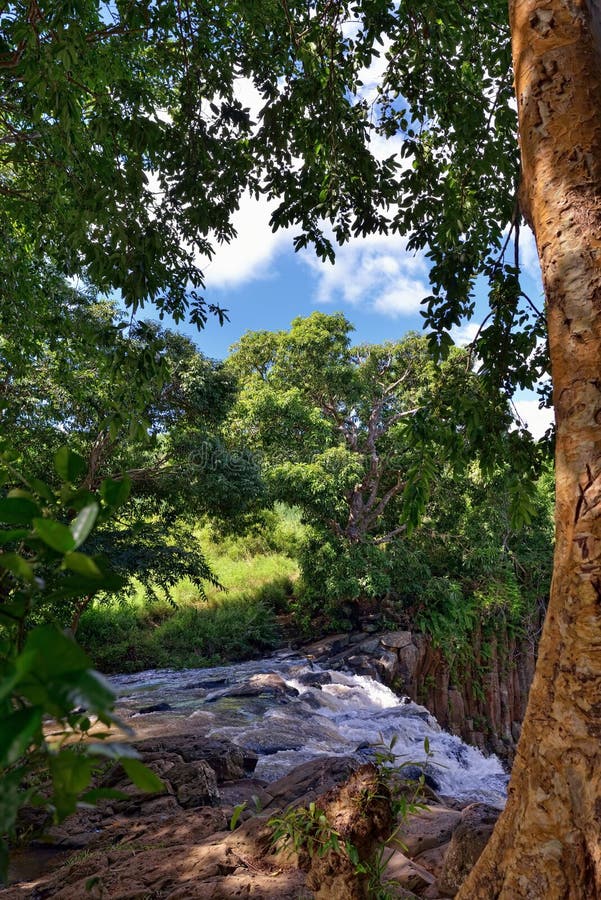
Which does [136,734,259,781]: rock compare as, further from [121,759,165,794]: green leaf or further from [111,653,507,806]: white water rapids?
[121,759,165,794]: green leaf

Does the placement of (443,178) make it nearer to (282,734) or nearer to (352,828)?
(352,828)

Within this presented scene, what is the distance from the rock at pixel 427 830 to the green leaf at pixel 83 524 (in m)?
2.64

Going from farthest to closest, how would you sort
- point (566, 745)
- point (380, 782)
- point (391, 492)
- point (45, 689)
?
point (391, 492) < point (380, 782) < point (566, 745) < point (45, 689)

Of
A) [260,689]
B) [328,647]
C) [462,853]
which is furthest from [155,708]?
[462,853]

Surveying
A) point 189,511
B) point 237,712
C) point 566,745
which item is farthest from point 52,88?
point 189,511

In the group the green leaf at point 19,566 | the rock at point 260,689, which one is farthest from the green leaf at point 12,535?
the rock at point 260,689

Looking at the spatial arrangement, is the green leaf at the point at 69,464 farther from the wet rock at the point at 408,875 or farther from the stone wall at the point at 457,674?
the stone wall at the point at 457,674

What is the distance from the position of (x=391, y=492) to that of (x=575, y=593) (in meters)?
11.8

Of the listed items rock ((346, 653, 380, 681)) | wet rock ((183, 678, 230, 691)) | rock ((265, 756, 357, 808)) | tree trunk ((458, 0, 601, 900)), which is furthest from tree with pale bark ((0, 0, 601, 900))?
rock ((346, 653, 380, 681))

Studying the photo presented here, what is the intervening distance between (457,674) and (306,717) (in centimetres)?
611

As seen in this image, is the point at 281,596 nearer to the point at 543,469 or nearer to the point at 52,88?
the point at 543,469

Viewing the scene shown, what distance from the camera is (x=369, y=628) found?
12.4 meters

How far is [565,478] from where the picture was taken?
1.70 meters

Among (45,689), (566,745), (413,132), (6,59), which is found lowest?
(566,745)
